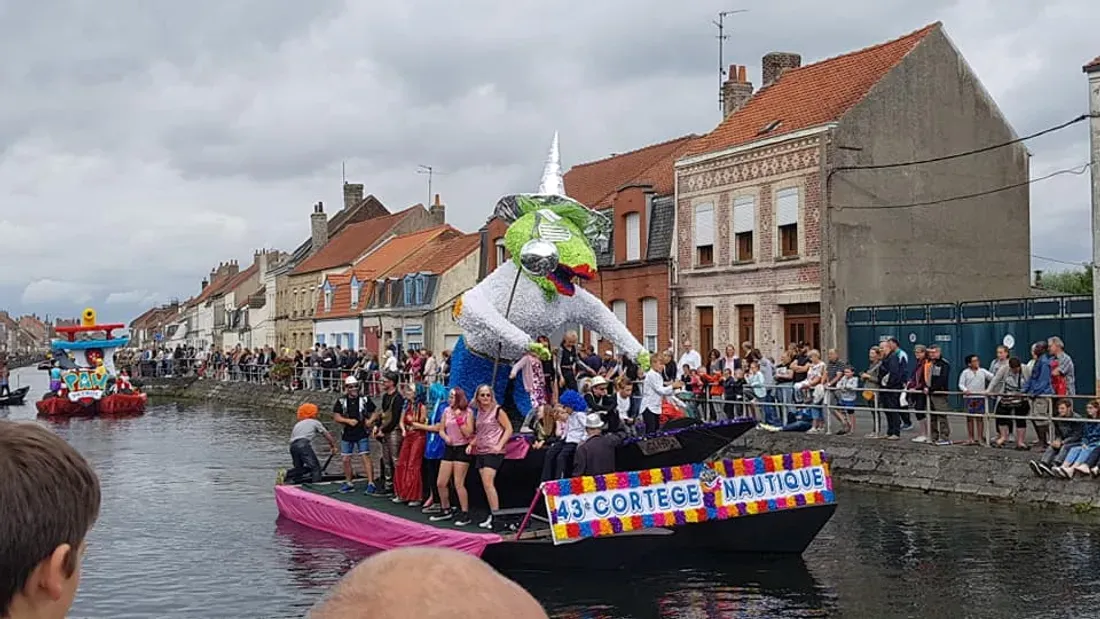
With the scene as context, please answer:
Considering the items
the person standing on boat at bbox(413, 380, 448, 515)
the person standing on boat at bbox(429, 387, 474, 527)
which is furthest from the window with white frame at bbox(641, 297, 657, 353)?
the person standing on boat at bbox(429, 387, 474, 527)

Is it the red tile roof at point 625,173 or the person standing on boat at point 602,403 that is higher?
the red tile roof at point 625,173

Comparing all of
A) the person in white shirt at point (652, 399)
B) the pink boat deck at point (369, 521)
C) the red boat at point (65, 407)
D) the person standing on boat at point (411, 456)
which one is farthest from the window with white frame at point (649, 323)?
the person standing on boat at point (411, 456)

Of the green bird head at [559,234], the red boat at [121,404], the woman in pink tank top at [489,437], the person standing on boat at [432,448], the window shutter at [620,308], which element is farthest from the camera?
the red boat at [121,404]

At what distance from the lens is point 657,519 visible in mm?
12508

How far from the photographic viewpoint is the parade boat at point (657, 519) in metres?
12.3

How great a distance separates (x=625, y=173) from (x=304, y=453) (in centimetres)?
2557

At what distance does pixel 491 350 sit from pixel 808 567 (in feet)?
13.6

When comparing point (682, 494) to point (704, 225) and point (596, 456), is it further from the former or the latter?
point (704, 225)

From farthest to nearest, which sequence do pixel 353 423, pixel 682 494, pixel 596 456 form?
pixel 353 423 < pixel 596 456 < pixel 682 494

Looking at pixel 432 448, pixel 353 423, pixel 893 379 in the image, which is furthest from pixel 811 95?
pixel 432 448

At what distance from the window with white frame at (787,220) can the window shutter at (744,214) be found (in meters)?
0.94

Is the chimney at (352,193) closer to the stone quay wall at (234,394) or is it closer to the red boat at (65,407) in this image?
the stone quay wall at (234,394)

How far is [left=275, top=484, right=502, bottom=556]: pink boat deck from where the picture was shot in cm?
1269

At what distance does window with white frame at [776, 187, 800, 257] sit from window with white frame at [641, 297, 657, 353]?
5769mm
